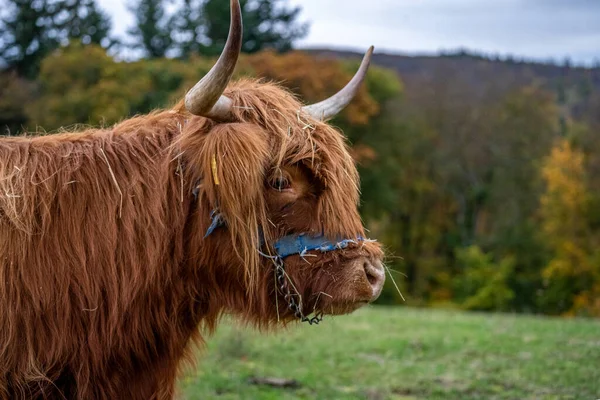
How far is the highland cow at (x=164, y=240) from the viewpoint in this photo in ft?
11.1

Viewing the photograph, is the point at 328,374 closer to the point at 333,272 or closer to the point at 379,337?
the point at 379,337

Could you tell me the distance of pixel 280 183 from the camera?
3611mm

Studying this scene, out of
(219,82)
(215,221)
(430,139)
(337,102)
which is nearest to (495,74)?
(430,139)

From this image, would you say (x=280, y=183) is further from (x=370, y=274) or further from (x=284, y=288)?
(x=370, y=274)

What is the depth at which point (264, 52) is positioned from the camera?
1163 inches

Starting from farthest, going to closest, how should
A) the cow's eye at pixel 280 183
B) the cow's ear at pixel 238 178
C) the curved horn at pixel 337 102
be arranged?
the curved horn at pixel 337 102 → the cow's eye at pixel 280 183 → the cow's ear at pixel 238 178

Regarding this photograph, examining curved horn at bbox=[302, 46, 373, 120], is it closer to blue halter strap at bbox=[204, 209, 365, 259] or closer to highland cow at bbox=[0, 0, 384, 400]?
highland cow at bbox=[0, 0, 384, 400]

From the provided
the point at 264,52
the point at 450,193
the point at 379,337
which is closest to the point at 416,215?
the point at 450,193

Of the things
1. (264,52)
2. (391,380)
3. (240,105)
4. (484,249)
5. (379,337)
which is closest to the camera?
(240,105)

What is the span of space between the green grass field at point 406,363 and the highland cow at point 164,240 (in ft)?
4.37

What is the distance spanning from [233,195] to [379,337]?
283 inches

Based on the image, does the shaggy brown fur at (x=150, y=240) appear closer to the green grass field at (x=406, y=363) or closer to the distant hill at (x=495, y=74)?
the green grass field at (x=406, y=363)

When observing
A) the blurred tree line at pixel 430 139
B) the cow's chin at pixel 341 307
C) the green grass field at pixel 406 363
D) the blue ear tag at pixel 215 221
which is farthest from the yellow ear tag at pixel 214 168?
the blurred tree line at pixel 430 139

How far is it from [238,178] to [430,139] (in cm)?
3599
